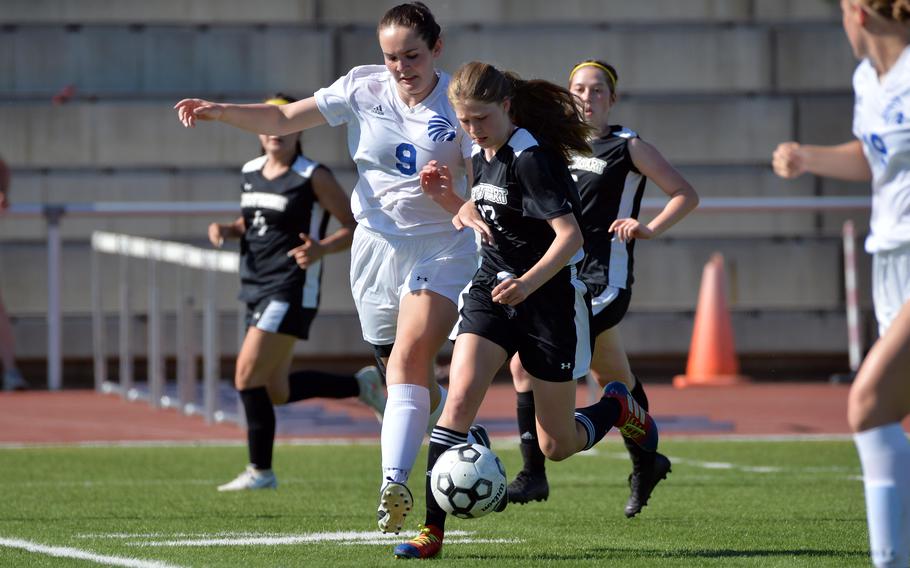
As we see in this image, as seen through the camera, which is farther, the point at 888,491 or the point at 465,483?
the point at 465,483

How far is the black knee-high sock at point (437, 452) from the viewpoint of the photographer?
6109 millimetres

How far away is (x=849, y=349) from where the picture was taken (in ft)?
55.9

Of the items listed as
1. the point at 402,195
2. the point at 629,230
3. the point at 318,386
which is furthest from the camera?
the point at 318,386

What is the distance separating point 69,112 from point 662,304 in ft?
21.8

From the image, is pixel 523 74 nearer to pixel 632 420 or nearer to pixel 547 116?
pixel 632 420

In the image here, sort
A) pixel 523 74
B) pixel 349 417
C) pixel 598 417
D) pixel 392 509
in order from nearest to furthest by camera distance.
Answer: pixel 392 509 < pixel 598 417 < pixel 349 417 < pixel 523 74

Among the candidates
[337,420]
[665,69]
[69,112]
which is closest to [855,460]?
[337,420]

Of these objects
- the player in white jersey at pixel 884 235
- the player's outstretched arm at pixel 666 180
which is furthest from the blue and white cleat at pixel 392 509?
the player's outstretched arm at pixel 666 180

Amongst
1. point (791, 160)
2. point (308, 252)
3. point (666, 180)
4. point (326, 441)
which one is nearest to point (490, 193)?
point (791, 160)

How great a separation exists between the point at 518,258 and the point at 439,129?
2.37ft

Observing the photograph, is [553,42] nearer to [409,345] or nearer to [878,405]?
[409,345]

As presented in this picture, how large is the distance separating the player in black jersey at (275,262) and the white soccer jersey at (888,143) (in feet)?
14.4

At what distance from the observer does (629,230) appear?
7.40m

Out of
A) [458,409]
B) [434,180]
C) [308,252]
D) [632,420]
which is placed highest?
[434,180]
